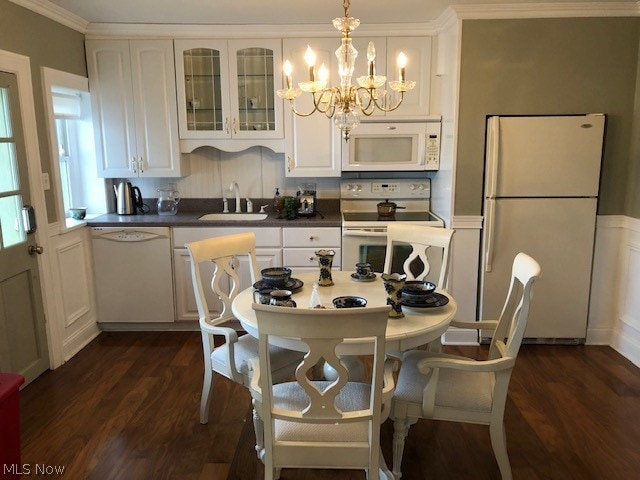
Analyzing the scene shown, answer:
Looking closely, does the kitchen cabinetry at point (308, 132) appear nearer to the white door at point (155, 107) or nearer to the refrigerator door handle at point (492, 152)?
the white door at point (155, 107)

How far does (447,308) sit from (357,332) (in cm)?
80

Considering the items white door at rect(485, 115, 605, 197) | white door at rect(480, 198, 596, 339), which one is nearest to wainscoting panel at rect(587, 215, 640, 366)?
white door at rect(480, 198, 596, 339)

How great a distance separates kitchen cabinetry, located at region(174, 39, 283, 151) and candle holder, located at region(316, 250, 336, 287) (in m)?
1.64

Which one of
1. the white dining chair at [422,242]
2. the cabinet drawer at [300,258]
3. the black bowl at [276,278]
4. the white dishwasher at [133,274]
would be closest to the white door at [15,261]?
the white dishwasher at [133,274]

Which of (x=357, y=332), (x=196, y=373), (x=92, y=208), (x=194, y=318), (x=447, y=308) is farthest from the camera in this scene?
(x=92, y=208)

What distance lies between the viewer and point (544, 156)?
10.8ft

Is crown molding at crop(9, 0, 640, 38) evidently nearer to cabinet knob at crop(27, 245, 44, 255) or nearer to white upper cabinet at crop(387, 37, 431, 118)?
white upper cabinet at crop(387, 37, 431, 118)

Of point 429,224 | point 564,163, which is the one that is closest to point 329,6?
point 429,224

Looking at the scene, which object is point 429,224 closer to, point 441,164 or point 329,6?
point 441,164

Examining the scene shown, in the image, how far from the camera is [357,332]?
1.53 m

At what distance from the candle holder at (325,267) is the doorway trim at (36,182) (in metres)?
1.85

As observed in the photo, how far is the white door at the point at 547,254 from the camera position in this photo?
3.38 metres

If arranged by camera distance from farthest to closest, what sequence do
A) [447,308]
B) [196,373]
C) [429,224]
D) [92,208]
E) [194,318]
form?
[92,208], [194,318], [429,224], [196,373], [447,308]

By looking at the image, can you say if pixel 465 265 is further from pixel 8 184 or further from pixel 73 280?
pixel 8 184
